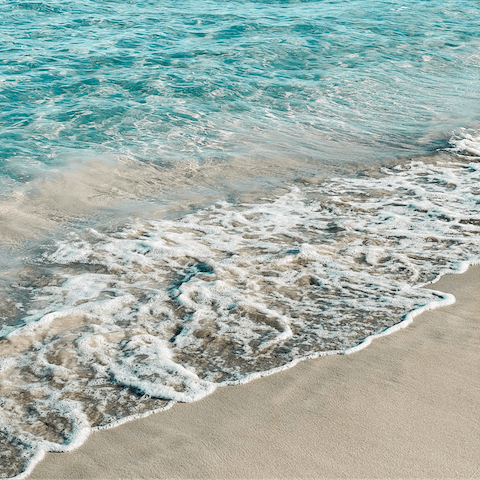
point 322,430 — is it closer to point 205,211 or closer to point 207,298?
point 207,298

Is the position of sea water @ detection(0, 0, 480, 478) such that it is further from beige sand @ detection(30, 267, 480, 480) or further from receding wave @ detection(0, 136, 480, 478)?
beige sand @ detection(30, 267, 480, 480)

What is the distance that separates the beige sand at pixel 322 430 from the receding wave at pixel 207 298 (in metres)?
0.15

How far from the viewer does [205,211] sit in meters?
5.53

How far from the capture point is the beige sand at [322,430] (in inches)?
93.5

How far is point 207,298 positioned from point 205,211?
1.86 metres

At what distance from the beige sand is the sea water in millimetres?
148

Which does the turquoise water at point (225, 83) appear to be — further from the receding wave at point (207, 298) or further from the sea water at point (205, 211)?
the receding wave at point (207, 298)

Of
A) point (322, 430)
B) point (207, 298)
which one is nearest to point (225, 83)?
point (207, 298)

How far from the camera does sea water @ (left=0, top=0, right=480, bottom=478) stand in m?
3.18

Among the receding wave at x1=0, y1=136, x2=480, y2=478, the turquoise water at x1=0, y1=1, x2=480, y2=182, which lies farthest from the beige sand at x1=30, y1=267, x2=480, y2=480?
the turquoise water at x1=0, y1=1, x2=480, y2=182

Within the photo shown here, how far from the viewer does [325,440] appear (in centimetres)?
251

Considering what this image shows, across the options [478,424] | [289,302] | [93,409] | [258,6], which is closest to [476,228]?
[289,302]

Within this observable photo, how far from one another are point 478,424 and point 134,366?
1956 mm

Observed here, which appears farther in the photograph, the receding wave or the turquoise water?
the turquoise water
